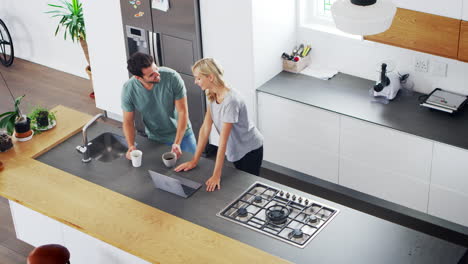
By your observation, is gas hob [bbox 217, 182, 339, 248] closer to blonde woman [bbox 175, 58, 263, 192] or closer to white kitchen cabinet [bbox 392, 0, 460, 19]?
blonde woman [bbox 175, 58, 263, 192]

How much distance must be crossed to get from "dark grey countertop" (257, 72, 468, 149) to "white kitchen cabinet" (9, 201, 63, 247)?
6.96 ft

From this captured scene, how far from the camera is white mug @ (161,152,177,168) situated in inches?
188

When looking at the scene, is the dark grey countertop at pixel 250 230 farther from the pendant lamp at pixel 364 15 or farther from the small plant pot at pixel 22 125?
the pendant lamp at pixel 364 15

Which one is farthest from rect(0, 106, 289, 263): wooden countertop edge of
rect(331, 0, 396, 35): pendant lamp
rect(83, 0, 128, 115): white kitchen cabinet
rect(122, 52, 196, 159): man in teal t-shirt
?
rect(83, 0, 128, 115): white kitchen cabinet

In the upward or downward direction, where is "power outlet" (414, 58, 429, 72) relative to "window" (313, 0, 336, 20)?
downward

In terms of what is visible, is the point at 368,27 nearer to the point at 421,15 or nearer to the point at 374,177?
the point at 421,15

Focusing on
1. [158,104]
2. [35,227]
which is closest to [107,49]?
[158,104]

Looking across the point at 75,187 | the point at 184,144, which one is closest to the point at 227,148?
the point at 184,144

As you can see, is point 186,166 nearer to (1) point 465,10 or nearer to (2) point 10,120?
(2) point 10,120

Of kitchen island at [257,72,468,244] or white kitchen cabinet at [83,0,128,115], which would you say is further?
white kitchen cabinet at [83,0,128,115]

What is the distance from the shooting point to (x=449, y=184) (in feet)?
17.3

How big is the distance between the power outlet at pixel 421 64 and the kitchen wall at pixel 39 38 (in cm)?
415

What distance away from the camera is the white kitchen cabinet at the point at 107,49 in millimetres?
6652

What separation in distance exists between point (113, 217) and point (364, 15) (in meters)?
2.00
